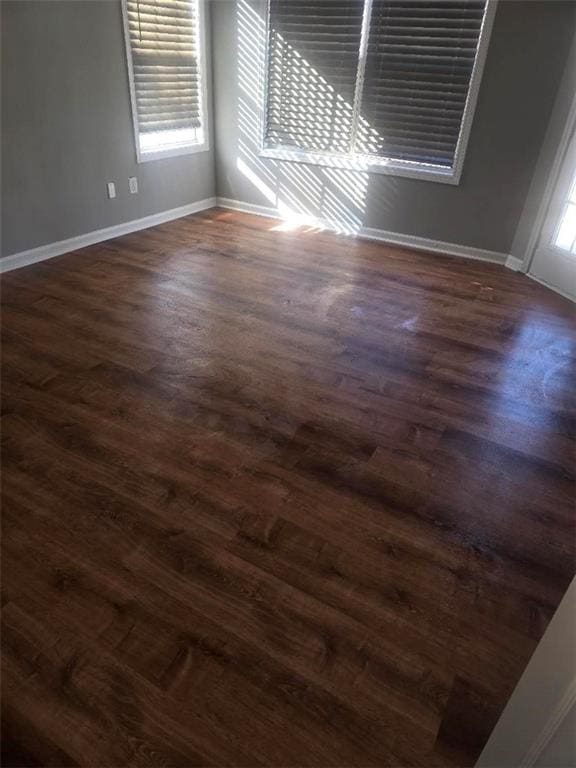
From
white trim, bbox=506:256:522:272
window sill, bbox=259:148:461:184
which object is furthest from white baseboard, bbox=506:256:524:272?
window sill, bbox=259:148:461:184

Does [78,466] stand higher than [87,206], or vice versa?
[87,206]

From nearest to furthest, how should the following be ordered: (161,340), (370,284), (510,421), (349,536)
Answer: (349,536) < (510,421) < (161,340) < (370,284)

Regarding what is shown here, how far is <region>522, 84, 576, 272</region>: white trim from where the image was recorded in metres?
3.29

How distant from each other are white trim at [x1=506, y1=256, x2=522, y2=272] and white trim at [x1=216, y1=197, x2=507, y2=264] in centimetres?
5

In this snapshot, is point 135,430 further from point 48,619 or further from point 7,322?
point 7,322

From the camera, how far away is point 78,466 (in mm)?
1826

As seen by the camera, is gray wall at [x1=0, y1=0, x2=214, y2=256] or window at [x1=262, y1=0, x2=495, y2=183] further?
window at [x1=262, y1=0, x2=495, y2=183]

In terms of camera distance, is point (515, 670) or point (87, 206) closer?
point (515, 670)

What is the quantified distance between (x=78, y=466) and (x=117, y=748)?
97 centimetres

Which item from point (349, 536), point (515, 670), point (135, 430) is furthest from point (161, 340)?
point (515, 670)

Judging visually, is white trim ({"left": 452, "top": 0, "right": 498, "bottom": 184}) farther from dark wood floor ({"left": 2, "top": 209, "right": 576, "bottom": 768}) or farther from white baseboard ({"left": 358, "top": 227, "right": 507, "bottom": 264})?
dark wood floor ({"left": 2, "top": 209, "right": 576, "bottom": 768})

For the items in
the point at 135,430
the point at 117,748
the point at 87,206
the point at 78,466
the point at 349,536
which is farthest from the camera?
the point at 87,206

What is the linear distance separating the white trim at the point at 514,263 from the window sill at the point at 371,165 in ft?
2.41

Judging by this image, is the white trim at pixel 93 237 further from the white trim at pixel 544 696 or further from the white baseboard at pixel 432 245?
the white trim at pixel 544 696
